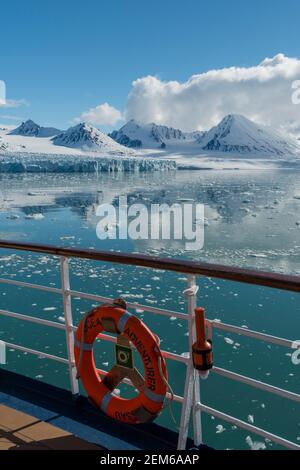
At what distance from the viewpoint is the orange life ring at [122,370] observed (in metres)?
1.51

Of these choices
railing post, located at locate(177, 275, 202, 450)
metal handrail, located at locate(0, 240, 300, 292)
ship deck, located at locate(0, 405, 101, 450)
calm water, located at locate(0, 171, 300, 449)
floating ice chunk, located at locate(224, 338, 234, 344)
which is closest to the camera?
metal handrail, located at locate(0, 240, 300, 292)

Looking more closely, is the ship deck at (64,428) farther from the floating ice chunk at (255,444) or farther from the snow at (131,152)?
the snow at (131,152)

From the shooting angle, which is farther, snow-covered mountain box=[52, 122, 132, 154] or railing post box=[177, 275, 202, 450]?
snow-covered mountain box=[52, 122, 132, 154]

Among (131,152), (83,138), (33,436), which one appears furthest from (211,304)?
(83,138)

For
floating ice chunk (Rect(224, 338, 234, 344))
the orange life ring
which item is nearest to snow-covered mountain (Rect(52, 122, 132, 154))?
floating ice chunk (Rect(224, 338, 234, 344))

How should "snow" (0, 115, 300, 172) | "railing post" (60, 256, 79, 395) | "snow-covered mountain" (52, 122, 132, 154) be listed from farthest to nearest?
1. "snow-covered mountain" (52, 122, 132, 154)
2. "snow" (0, 115, 300, 172)
3. "railing post" (60, 256, 79, 395)

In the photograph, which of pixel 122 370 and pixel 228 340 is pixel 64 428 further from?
pixel 228 340

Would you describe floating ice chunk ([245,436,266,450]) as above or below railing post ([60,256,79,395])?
below

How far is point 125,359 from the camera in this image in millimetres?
1650

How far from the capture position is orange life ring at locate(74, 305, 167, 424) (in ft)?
4.95

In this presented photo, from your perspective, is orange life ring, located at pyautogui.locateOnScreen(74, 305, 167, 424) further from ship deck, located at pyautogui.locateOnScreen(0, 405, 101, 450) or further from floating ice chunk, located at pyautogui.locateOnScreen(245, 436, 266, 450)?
floating ice chunk, located at pyautogui.locateOnScreen(245, 436, 266, 450)

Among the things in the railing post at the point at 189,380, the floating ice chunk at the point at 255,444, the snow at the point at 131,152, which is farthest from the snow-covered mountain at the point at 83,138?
the railing post at the point at 189,380
